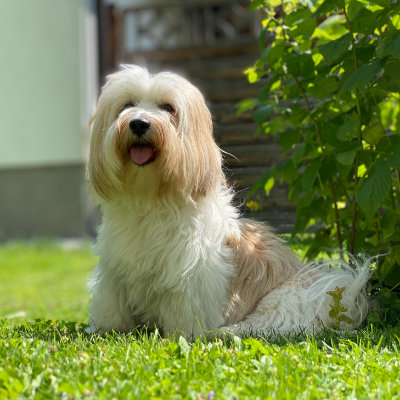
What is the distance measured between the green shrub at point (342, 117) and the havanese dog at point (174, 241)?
45 centimetres

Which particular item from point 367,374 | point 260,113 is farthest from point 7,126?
point 367,374

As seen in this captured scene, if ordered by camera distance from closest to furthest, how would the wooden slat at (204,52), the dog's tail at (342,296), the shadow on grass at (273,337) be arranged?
the shadow on grass at (273,337) < the dog's tail at (342,296) < the wooden slat at (204,52)

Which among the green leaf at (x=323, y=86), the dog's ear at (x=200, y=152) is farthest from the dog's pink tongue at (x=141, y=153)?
the green leaf at (x=323, y=86)

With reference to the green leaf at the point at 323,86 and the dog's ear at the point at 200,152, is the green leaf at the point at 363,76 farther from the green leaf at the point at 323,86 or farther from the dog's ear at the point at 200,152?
the dog's ear at the point at 200,152

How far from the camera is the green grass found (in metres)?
2.33

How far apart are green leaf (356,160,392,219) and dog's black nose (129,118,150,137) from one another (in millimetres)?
1007

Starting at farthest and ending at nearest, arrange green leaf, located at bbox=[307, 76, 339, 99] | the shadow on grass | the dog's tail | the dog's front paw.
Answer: green leaf, located at bbox=[307, 76, 339, 99]
the dog's tail
the dog's front paw
the shadow on grass

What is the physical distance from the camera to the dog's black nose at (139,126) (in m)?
3.01

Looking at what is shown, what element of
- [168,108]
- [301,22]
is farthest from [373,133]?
[168,108]

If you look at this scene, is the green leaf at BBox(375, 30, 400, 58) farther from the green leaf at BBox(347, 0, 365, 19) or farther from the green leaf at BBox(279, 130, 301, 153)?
the green leaf at BBox(279, 130, 301, 153)

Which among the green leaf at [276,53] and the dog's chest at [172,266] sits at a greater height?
the green leaf at [276,53]

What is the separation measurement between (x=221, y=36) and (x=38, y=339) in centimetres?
787

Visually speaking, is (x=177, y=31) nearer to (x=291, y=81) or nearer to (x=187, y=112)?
(x=291, y=81)

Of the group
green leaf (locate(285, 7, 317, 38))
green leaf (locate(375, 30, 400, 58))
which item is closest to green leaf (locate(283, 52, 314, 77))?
green leaf (locate(285, 7, 317, 38))
